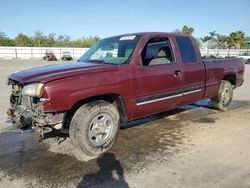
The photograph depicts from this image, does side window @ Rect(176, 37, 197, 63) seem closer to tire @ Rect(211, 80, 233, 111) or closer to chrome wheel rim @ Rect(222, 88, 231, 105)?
tire @ Rect(211, 80, 233, 111)

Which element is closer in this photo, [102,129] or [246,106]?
[102,129]

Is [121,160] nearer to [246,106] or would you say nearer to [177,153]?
[177,153]

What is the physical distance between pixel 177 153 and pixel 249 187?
1.27 metres

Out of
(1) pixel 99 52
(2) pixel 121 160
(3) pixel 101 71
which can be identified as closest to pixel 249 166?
(2) pixel 121 160

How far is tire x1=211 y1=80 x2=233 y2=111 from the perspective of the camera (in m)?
7.07

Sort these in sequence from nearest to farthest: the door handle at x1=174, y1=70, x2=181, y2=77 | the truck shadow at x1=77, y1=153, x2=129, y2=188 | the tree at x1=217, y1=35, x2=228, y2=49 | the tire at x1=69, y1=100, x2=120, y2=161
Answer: the truck shadow at x1=77, y1=153, x2=129, y2=188 < the tire at x1=69, y1=100, x2=120, y2=161 < the door handle at x1=174, y1=70, x2=181, y2=77 < the tree at x1=217, y1=35, x2=228, y2=49

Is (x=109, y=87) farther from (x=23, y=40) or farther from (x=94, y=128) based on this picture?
(x=23, y=40)

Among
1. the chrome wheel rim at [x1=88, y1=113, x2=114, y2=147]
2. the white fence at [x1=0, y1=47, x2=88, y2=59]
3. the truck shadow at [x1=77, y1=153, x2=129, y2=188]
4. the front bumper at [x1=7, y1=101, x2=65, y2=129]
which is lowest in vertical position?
the truck shadow at [x1=77, y1=153, x2=129, y2=188]

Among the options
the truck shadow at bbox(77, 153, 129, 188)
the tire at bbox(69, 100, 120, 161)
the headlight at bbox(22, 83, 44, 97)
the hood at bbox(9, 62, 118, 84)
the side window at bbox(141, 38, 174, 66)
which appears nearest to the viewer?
the truck shadow at bbox(77, 153, 129, 188)

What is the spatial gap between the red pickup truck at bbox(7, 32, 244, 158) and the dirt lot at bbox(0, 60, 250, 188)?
0.46 metres

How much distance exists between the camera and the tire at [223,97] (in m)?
7.07

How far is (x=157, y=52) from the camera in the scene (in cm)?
530

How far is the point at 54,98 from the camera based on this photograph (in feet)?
12.2

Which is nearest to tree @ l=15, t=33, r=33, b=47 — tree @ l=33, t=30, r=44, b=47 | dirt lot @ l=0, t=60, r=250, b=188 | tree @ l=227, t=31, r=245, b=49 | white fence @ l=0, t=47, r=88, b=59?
tree @ l=33, t=30, r=44, b=47
